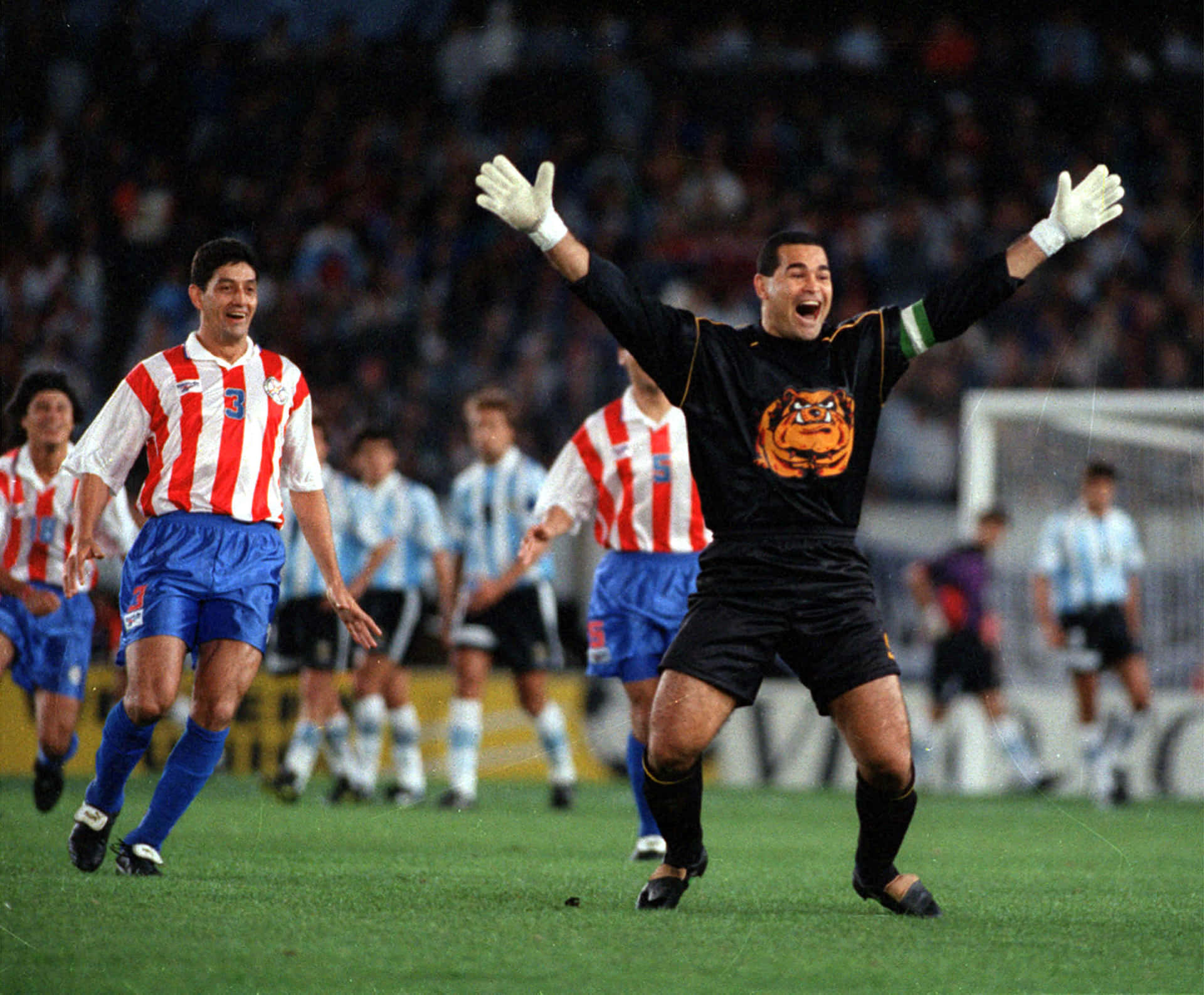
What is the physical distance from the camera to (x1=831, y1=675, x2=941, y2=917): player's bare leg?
4.69 metres

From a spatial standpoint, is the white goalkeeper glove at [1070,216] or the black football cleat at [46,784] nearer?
the white goalkeeper glove at [1070,216]

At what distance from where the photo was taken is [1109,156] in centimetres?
1530

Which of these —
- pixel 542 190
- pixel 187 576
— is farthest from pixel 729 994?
pixel 187 576

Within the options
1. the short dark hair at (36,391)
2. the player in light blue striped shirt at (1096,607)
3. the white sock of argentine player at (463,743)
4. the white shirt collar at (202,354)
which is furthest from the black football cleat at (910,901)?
the player in light blue striped shirt at (1096,607)

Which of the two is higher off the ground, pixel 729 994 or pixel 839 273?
pixel 839 273

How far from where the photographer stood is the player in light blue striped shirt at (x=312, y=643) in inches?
395

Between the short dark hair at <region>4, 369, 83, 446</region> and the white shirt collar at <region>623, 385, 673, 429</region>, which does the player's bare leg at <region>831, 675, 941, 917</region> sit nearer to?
the white shirt collar at <region>623, 385, 673, 429</region>

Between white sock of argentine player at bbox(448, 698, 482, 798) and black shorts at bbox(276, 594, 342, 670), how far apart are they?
32.8 inches

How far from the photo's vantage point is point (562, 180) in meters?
13.7

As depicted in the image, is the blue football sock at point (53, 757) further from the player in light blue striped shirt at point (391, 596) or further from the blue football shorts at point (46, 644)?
the player in light blue striped shirt at point (391, 596)

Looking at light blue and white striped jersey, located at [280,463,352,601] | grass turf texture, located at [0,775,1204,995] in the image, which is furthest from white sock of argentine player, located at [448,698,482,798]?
grass turf texture, located at [0,775,1204,995]

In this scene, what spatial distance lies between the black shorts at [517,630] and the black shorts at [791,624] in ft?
17.8

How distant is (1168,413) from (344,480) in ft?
21.4

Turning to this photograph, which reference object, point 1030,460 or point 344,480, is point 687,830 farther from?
point 1030,460
